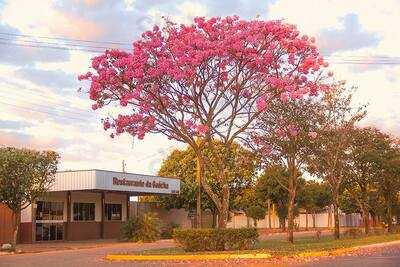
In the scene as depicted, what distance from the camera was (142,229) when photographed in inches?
1730

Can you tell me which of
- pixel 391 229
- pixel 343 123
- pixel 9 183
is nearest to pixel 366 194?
pixel 391 229

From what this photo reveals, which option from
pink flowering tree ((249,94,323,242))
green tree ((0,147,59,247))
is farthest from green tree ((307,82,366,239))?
green tree ((0,147,59,247))

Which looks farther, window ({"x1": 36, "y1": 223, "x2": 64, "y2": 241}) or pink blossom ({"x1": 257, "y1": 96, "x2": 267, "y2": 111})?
window ({"x1": 36, "y1": 223, "x2": 64, "y2": 241})

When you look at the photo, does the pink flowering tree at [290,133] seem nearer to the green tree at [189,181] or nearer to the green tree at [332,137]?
the green tree at [332,137]

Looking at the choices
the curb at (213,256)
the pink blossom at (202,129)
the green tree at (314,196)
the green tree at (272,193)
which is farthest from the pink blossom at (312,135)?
the green tree at (314,196)

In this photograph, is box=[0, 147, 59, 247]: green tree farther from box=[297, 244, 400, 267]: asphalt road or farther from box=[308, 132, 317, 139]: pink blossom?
box=[297, 244, 400, 267]: asphalt road

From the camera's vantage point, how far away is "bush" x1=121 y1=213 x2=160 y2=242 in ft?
144

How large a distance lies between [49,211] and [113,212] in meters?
7.73

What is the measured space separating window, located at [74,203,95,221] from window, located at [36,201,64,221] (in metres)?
1.45

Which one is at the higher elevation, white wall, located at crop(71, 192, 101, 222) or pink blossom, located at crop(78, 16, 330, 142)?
pink blossom, located at crop(78, 16, 330, 142)

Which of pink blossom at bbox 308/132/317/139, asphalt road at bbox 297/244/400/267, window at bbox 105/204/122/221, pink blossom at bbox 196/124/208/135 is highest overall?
pink blossom at bbox 308/132/317/139

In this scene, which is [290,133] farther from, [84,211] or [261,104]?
[84,211]

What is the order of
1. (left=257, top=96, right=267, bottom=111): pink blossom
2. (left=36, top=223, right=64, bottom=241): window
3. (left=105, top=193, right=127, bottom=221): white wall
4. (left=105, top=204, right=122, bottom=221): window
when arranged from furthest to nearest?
1. (left=105, top=193, right=127, bottom=221): white wall
2. (left=105, top=204, right=122, bottom=221): window
3. (left=36, top=223, right=64, bottom=241): window
4. (left=257, top=96, right=267, bottom=111): pink blossom

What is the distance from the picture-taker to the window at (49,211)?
4319cm
